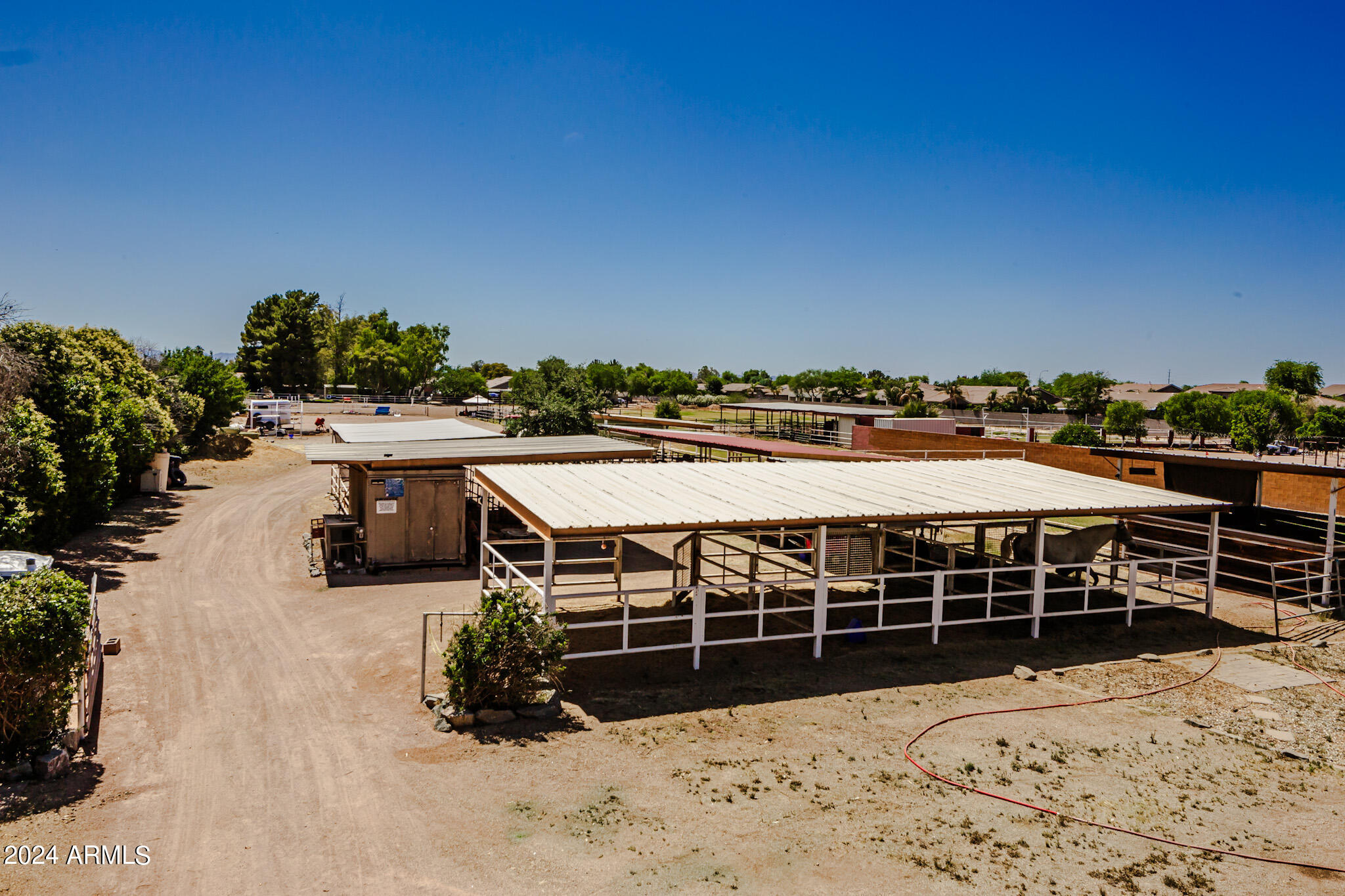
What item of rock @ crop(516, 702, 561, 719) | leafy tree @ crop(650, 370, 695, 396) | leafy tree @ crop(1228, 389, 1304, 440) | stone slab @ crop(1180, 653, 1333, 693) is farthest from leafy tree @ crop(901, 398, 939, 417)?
rock @ crop(516, 702, 561, 719)

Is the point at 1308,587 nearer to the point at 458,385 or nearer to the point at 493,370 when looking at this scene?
the point at 458,385

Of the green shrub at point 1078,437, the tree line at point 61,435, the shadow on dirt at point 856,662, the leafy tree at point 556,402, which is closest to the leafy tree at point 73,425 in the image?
the tree line at point 61,435

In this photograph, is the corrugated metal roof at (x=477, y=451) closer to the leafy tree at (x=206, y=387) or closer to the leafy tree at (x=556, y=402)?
the leafy tree at (x=556, y=402)

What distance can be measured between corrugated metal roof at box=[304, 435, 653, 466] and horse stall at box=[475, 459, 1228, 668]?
106 inches

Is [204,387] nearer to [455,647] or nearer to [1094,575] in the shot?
[455,647]

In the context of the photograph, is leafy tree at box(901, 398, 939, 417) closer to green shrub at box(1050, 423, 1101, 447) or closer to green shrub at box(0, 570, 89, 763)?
green shrub at box(1050, 423, 1101, 447)

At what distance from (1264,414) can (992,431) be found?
851 inches

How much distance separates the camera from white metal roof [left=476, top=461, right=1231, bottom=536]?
11117mm

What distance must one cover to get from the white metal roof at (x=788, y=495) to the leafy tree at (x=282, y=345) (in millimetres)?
76338

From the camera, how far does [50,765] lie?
7633mm

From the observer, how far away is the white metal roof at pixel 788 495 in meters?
11.1

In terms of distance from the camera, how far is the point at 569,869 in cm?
651

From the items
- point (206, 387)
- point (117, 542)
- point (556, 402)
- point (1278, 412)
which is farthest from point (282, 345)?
point (1278, 412)

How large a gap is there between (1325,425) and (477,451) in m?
72.7
